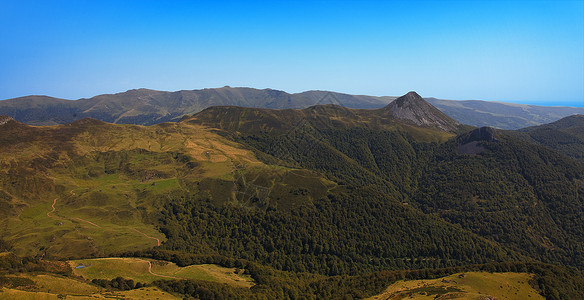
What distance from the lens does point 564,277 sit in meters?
102

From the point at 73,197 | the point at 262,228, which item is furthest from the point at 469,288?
the point at 73,197

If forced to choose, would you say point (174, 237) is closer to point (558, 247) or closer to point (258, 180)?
point (258, 180)

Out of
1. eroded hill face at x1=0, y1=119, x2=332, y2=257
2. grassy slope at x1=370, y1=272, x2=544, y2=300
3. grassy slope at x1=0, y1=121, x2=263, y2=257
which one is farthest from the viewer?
eroded hill face at x1=0, y1=119, x2=332, y2=257

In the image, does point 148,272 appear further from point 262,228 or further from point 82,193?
point 82,193

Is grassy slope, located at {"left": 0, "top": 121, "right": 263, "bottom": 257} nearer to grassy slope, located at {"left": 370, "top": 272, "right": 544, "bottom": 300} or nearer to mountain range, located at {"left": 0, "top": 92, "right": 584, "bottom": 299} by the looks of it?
mountain range, located at {"left": 0, "top": 92, "right": 584, "bottom": 299}

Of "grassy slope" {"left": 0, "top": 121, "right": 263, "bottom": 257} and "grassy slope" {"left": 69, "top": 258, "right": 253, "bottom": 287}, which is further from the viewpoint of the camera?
"grassy slope" {"left": 0, "top": 121, "right": 263, "bottom": 257}

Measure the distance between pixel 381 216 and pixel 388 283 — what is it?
75466 millimetres

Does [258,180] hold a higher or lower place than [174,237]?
higher

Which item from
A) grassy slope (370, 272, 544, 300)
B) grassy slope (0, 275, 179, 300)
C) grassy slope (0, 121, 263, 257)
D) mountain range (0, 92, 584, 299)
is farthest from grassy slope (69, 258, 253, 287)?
grassy slope (370, 272, 544, 300)

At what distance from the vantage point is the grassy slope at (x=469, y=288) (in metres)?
83.2

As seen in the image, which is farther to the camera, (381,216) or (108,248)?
(381,216)

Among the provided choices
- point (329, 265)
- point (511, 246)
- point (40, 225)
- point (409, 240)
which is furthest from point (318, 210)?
point (40, 225)

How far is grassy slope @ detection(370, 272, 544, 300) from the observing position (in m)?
83.2

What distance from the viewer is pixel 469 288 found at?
8694 centimetres
